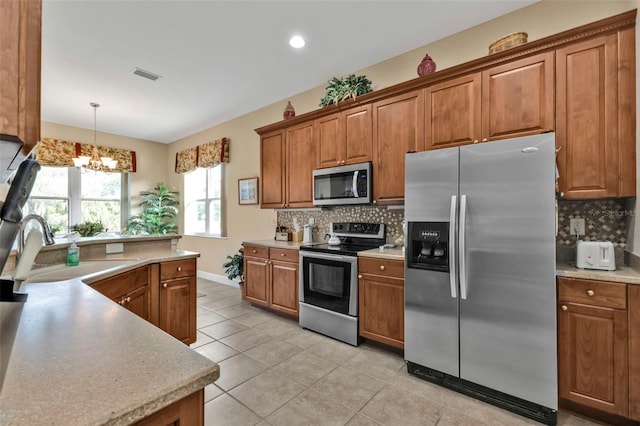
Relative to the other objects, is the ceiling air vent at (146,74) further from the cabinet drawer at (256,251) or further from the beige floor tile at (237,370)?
the beige floor tile at (237,370)

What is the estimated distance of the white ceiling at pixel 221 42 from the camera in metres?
2.38

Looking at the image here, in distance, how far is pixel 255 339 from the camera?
9.50 ft

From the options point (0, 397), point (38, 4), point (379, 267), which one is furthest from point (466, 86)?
point (0, 397)

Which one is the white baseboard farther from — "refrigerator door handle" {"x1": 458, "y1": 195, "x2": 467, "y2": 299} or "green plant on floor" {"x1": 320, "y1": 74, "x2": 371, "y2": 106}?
"refrigerator door handle" {"x1": 458, "y1": 195, "x2": 467, "y2": 299}

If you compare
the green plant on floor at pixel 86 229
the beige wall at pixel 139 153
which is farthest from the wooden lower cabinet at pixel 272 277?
the beige wall at pixel 139 153

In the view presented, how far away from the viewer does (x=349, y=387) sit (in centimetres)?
209

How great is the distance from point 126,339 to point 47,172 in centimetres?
597

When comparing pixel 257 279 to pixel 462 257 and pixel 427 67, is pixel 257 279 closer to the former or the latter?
pixel 462 257

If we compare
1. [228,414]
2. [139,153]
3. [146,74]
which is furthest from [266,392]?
[139,153]

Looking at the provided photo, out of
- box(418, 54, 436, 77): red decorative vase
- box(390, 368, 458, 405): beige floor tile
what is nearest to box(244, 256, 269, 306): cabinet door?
box(390, 368, 458, 405): beige floor tile

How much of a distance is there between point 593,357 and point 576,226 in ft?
3.08

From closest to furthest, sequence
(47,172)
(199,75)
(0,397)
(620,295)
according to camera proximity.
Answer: (0,397), (620,295), (199,75), (47,172)

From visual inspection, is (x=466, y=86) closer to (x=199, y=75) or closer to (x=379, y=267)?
(x=379, y=267)

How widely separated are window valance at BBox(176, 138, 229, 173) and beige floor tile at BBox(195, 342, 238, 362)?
10.9 feet
